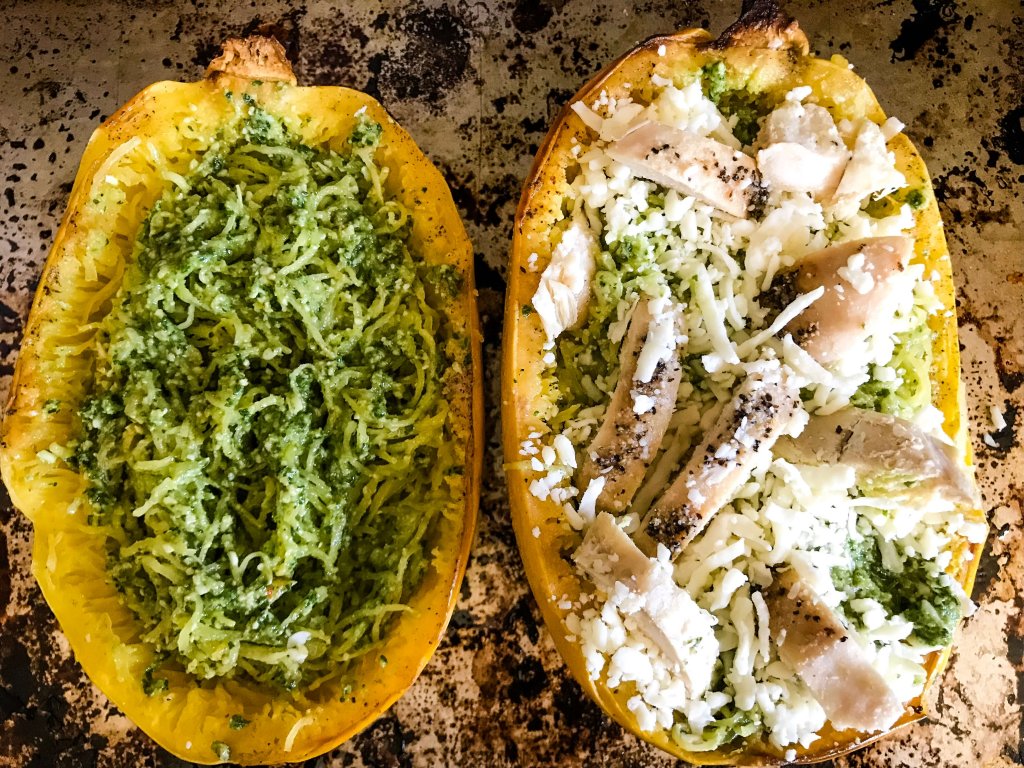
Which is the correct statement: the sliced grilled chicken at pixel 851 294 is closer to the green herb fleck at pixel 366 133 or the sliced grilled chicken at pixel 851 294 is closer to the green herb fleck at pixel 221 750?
the green herb fleck at pixel 366 133

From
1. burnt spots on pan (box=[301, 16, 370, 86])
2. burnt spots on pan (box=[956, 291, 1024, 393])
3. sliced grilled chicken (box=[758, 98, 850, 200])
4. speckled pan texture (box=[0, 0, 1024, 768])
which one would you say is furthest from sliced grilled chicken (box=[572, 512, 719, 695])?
burnt spots on pan (box=[301, 16, 370, 86])

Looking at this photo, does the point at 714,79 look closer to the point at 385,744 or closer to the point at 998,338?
the point at 998,338

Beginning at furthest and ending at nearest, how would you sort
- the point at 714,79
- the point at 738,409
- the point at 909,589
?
the point at 714,79 → the point at 909,589 → the point at 738,409

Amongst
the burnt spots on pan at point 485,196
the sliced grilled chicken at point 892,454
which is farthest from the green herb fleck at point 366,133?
the sliced grilled chicken at point 892,454

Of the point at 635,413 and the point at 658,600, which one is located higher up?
the point at 635,413

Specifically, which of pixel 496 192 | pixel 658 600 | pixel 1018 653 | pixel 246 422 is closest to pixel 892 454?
pixel 658 600

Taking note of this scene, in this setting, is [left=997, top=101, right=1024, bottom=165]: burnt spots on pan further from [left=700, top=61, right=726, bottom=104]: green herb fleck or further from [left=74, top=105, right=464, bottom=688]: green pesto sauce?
[left=74, top=105, right=464, bottom=688]: green pesto sauce

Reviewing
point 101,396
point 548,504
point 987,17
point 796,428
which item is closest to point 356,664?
point 548,504

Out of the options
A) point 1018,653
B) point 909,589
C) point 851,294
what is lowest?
point 1018,653

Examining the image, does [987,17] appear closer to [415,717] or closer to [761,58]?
[761,58]
